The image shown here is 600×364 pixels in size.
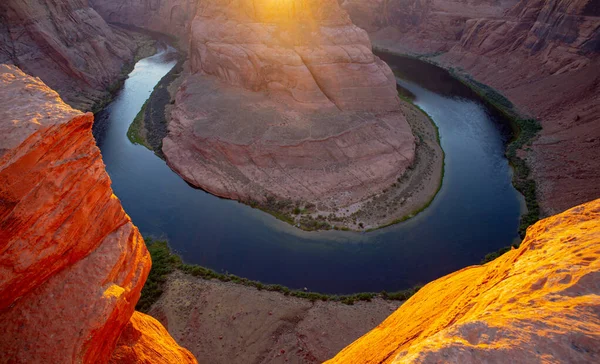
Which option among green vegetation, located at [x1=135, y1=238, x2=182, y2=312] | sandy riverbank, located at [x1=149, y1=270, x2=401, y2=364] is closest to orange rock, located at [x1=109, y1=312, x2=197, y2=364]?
sandy riverbank, located at [x1=149, y1=270, x2=401, y2=364]

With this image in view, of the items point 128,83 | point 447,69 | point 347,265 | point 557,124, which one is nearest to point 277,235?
point 347,265

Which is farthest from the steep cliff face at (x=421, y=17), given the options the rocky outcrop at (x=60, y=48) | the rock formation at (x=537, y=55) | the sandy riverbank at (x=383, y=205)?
the rocky outcrop at (x=60, y=48)

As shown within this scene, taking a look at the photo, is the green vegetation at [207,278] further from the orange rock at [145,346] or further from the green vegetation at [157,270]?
the orange rock at [145,346]

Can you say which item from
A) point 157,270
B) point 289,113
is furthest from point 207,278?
point 289,113

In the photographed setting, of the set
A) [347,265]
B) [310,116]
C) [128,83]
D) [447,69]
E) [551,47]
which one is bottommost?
[128,83]

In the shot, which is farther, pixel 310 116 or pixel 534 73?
pixel 534 73

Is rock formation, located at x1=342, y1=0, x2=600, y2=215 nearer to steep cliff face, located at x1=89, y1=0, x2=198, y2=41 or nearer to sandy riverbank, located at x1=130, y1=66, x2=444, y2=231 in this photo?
sandy riverbank, located at x1=130, y1=66, x2=444, y2=231

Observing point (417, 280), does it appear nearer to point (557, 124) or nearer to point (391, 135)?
point (391, 135)
